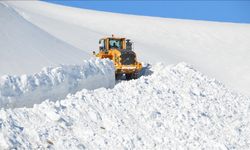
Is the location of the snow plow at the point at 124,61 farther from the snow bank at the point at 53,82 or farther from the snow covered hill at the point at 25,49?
the snow covered hill at the point at 25,49

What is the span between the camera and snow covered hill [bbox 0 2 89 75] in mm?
16844

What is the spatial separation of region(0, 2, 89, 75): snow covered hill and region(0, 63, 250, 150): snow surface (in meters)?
3.32

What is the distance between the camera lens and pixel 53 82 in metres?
14.9

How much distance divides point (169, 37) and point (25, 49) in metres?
26.3

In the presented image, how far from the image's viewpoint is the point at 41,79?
1442 centimetres

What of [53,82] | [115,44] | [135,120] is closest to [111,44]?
[115,44]

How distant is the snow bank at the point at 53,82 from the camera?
43.2 ft

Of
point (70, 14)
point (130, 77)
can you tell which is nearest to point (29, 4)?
point (70, 14)

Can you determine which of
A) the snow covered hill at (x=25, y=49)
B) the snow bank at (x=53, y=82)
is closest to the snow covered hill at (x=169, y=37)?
the snow covered hill at (x=25, y=49)

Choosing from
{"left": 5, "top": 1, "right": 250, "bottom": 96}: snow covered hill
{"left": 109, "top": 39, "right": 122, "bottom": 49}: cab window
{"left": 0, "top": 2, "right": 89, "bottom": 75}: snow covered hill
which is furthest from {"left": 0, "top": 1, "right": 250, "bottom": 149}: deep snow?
{"left": 5, "top": 1, "right": 250, "bottom": 96}: snow covered hill

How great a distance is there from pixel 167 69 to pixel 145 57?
1325cm

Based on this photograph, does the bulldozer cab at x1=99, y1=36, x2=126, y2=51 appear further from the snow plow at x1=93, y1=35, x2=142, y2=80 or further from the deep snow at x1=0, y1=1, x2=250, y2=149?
the deep snow at x1=0, y1=1, x2=250, y2=149

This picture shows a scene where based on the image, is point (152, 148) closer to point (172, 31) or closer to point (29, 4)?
point (172, 31)

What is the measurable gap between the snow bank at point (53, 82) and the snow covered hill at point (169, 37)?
449 inches
